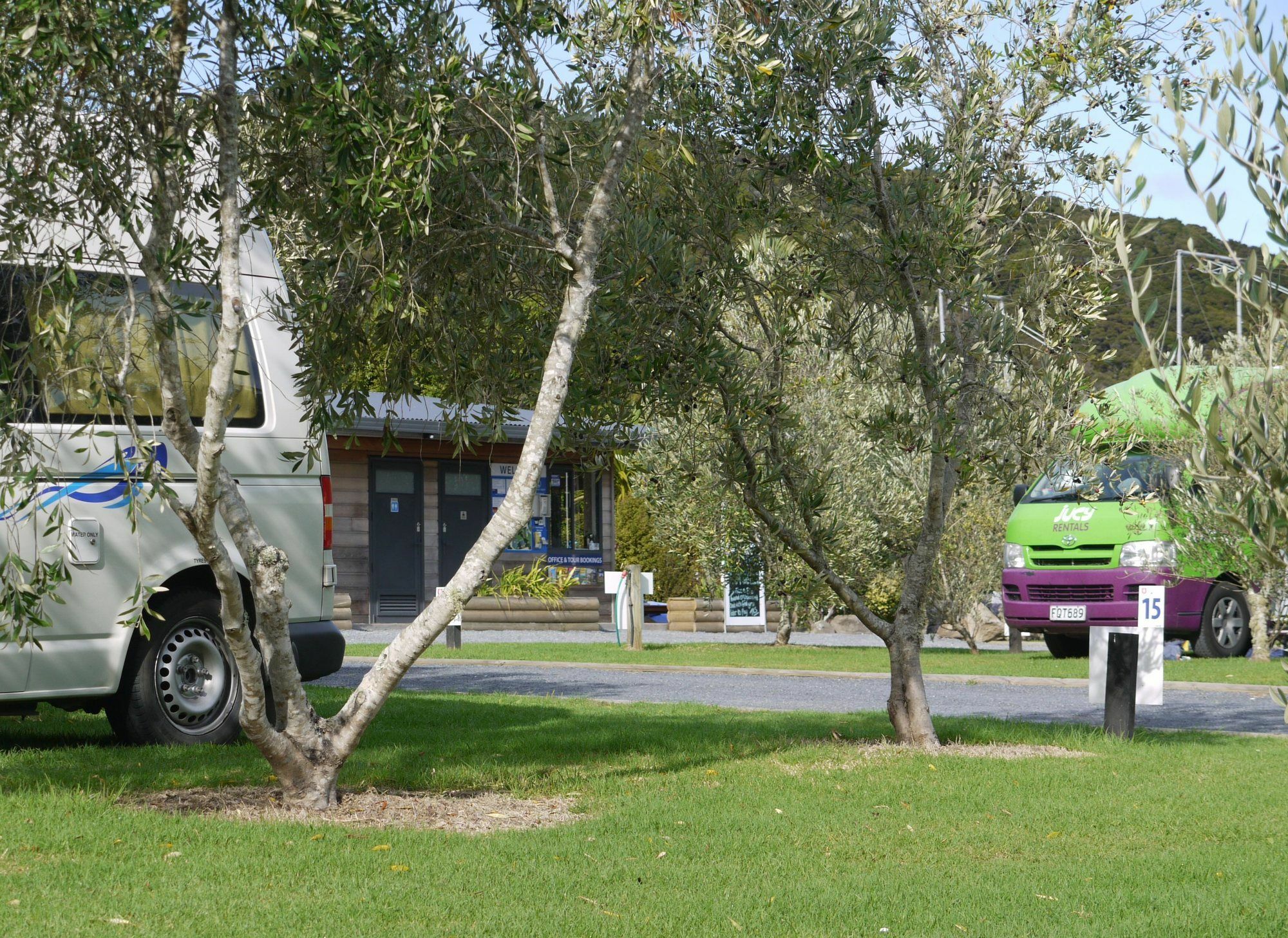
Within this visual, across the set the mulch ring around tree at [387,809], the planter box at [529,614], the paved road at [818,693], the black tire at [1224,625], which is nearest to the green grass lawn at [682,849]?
the mulch ring around tree at [387,809]

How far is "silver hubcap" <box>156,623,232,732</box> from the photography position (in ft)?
28.7

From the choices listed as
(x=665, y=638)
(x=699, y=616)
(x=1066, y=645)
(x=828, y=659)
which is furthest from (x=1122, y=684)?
(x=699, y=616)

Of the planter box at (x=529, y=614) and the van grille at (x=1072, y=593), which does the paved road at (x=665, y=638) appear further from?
the van grille at (x=1072, y=593)

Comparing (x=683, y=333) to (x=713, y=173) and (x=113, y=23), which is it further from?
(x=113, y=23)

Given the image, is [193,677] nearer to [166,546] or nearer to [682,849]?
[166,546]

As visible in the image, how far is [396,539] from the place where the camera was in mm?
26641

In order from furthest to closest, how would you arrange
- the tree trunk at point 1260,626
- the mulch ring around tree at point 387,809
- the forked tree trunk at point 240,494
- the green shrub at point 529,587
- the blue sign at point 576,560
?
the blue sign at point 576,560
the green shrub at point 529,587
the tree trunk at point 1260,626
the mulch ring around tree at point 387,809
the forked tree trunk at point 240,494

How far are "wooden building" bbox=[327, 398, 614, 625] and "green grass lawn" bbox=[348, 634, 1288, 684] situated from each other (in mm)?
4738

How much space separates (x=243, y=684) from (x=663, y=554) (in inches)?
974

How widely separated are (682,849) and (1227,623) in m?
14.7

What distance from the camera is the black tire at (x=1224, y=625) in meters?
18.5

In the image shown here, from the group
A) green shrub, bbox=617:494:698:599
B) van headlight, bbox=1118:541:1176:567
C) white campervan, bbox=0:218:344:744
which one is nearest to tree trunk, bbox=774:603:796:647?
van headlight, bbox=1118:541:1176:567

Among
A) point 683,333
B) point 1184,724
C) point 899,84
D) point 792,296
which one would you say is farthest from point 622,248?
point 1184,724

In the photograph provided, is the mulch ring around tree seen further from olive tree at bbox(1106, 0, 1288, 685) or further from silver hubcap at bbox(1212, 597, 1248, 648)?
silver hubcap at bbox(1212, 597, 1248, 648)
